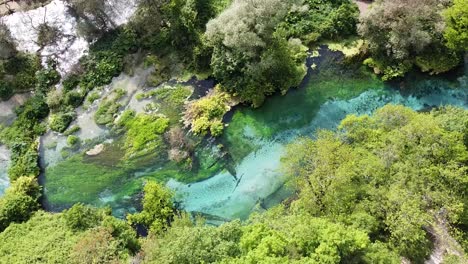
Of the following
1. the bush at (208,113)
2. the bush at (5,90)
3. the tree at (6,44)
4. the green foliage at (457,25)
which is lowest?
the green foliage at (457,25)

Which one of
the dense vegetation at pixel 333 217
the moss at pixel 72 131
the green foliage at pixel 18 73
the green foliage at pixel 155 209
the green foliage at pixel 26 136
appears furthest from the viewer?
the green foliage at pixel 18 73

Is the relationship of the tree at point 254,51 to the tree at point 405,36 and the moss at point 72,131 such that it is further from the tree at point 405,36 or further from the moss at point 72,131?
the moss at point 72,131

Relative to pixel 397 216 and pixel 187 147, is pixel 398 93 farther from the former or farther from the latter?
pixel 187 147

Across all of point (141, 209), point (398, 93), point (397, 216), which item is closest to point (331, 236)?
point (397, 216)

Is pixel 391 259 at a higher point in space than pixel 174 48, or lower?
lower

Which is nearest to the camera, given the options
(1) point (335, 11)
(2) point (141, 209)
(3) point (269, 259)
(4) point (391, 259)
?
(3) point (269, 259)

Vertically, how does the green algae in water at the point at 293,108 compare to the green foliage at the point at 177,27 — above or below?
below

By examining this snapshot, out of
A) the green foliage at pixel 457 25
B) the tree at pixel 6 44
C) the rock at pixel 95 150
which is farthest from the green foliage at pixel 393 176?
the tree at pixel 6 44
